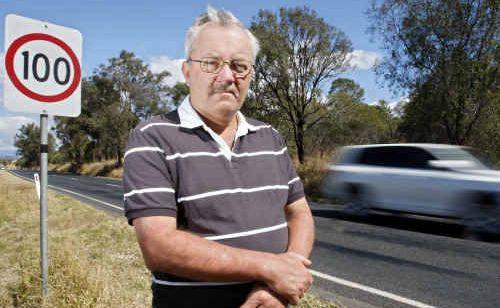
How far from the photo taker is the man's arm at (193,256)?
1541mm

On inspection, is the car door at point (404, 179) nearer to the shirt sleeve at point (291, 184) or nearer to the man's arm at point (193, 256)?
the shirt sleeve at point (291, 184)

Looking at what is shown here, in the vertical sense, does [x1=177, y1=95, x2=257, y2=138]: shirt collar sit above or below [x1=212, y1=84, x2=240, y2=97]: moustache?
below

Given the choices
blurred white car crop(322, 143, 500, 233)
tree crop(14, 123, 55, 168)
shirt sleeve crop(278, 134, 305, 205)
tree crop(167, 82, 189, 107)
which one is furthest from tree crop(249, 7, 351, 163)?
tree crop(14, 123, 55, 168)

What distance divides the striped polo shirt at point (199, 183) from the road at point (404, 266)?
10.4 feet

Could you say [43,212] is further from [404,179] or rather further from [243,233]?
[404,179]

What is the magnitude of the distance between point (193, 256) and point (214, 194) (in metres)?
0.25

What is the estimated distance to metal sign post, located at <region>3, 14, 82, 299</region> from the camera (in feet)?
11.9

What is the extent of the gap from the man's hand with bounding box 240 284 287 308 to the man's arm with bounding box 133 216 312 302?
0.19 feet

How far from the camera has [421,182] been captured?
898 centimetres

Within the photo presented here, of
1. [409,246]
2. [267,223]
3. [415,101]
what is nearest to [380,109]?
[415,101]

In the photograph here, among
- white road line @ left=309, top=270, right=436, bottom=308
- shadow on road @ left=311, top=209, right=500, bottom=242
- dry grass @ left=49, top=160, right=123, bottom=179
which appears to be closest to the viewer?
white road line @ left=309, top=270, right=436, bottom=308

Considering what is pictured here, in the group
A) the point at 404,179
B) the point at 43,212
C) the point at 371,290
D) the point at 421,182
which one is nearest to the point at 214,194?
the point at 43,212

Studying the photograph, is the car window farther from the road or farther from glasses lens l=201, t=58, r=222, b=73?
glasses lens l=201, t=58, r=222, b=73

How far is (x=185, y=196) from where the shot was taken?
5.37 ft
